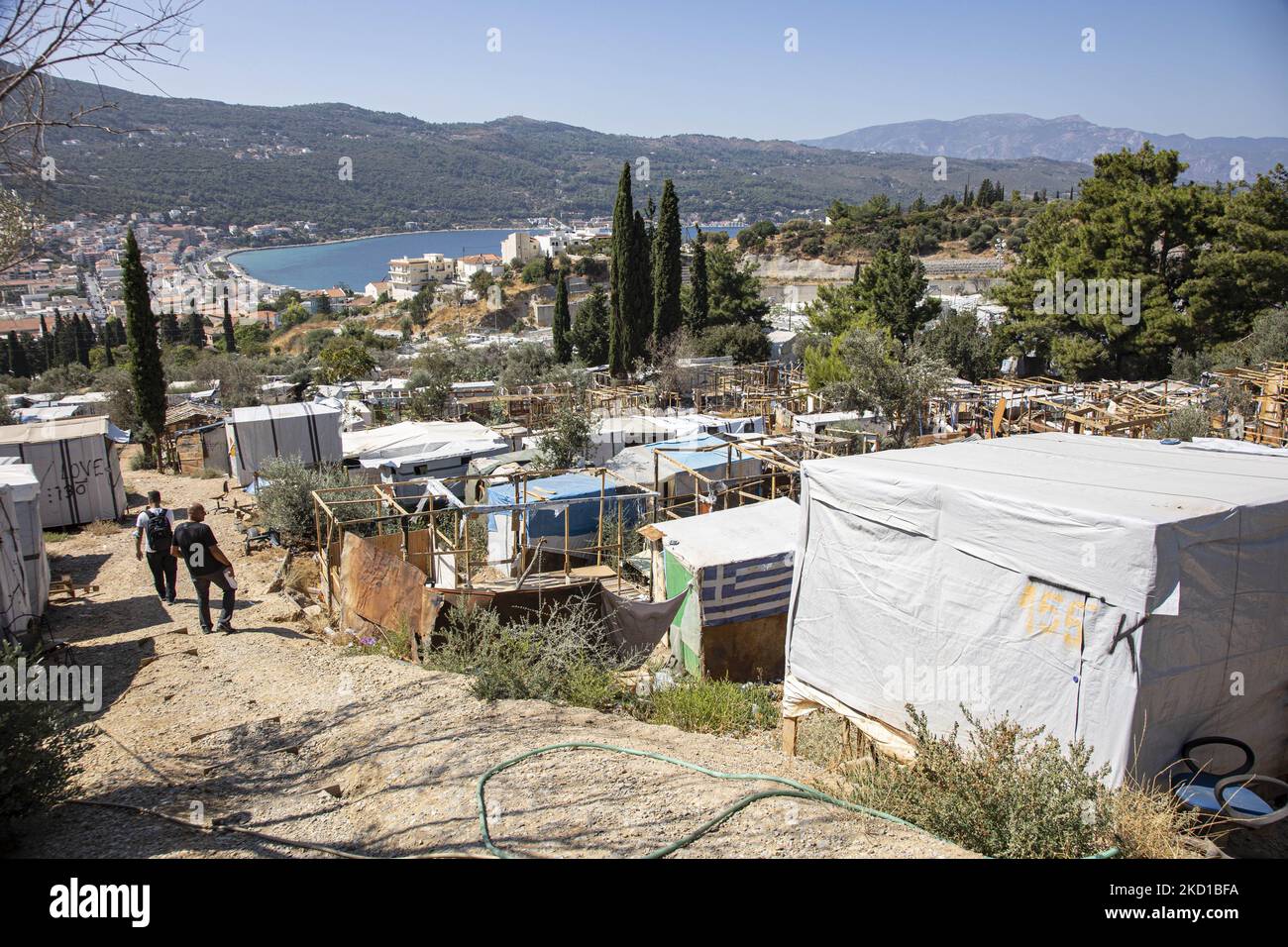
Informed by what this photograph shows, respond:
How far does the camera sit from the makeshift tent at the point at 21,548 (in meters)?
6.88

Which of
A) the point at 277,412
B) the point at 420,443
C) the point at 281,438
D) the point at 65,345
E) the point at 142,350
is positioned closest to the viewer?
the point at 281,438

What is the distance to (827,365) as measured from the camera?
26.0m

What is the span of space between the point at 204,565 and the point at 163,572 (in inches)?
64.9

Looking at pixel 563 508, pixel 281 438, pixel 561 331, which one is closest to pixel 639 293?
pixel 561 331

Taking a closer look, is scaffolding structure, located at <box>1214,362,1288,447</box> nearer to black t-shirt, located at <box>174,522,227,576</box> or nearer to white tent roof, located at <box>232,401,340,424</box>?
black t-shirt, located at <box>174,522,227,576</box>

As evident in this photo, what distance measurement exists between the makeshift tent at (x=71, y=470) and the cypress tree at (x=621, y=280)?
24.3 metres

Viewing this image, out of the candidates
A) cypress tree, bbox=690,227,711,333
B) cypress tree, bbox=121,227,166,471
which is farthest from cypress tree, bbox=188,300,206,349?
cypress tree, bbox=121,227,166,471

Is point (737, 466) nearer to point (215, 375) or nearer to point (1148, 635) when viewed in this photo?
point (1148, 635)

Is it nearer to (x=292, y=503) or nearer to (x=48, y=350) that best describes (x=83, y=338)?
(x=48, y=350)

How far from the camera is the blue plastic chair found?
3703 millimetres

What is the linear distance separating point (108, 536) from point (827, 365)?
20360 mm

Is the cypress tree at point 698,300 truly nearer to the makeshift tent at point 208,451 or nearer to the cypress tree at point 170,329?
the makeshift tent at point 208,451

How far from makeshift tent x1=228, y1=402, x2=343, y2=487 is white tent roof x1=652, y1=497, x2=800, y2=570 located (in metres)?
10.1

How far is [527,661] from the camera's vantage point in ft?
21.4
